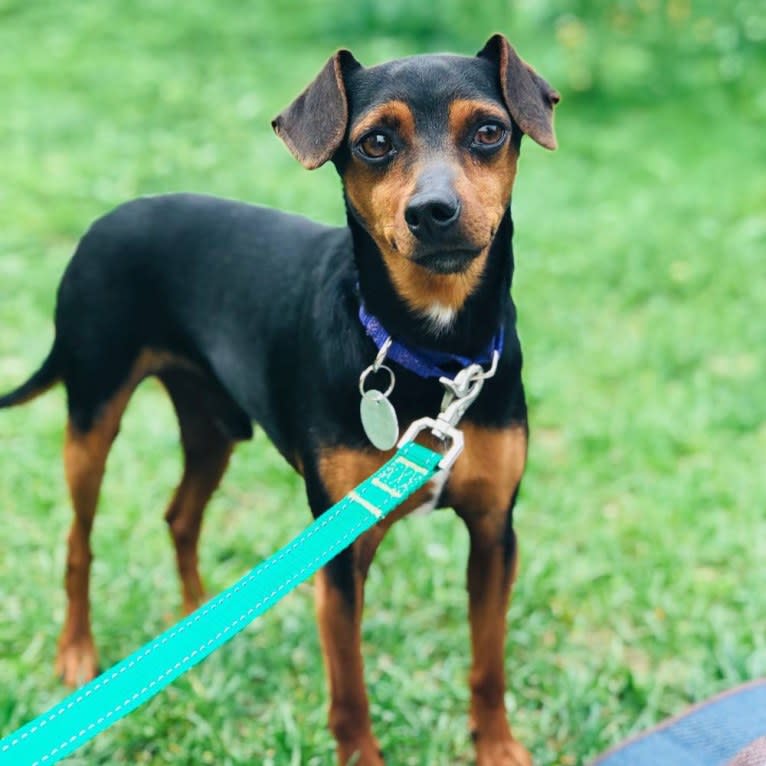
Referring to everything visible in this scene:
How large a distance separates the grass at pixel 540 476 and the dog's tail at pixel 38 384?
2.67 ft

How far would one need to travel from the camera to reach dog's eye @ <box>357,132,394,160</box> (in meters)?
2.72

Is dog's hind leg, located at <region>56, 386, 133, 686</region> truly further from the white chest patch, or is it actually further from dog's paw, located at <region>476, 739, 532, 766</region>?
dog's paw, located at <region>476, 739, 532, 766</region>

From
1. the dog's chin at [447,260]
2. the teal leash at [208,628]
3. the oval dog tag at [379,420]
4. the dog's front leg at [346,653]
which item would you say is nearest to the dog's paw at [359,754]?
the dog's front leg at [346,653]

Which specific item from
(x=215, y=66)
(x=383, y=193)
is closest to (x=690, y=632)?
(x=383, y=193)

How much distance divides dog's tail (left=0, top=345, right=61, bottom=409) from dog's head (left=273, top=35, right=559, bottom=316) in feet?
4.25

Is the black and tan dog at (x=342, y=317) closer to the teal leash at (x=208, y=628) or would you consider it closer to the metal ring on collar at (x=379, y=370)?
the metal ring on collar at (x=379, y=370)

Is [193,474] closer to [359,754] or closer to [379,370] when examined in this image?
[359,754]

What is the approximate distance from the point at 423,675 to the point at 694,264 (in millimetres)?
3682

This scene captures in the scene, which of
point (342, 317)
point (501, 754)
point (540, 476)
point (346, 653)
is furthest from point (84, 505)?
point (540, 476)

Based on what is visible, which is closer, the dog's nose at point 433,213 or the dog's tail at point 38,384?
the dog's nose at point 433,213

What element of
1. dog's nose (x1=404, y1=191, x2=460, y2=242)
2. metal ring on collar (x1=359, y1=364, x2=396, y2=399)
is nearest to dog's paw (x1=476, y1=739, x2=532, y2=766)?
metal ring on collar (x1=359, y1=364, x2=396, y2=399)

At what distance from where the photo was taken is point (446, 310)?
2.88 m

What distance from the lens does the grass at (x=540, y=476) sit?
3.70 meters

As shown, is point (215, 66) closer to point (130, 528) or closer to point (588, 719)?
point (130, 528)
